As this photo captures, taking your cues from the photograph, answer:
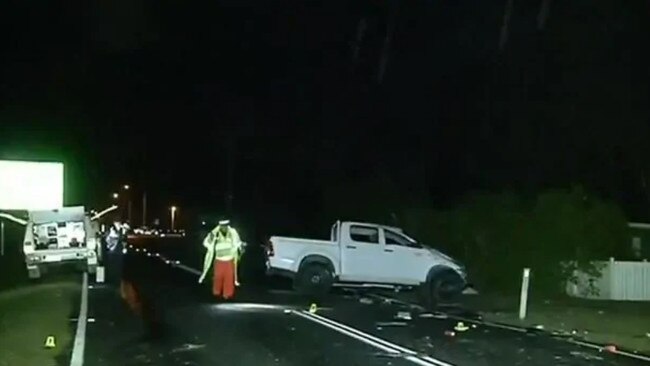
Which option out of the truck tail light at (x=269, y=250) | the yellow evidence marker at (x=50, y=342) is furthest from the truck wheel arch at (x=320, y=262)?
the yellow evidence marker at (x=50, y=342)

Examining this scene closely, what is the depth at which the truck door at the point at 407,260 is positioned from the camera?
1215 inches

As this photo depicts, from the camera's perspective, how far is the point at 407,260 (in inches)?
1219

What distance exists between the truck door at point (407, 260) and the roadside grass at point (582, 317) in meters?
1.42

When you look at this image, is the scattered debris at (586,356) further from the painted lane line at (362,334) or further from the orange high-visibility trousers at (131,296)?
the orange high-visibility trousers at (131,296)

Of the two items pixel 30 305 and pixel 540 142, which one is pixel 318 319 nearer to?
pixel 30 305

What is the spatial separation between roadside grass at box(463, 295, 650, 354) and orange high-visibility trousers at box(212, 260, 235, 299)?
5.49m

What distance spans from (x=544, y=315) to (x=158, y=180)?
11156 centimetres

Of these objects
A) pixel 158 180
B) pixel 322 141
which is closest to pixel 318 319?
pixel 322 141

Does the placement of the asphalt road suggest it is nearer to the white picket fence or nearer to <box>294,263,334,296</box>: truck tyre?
<box>294,263,334,296</box>: truck tyre

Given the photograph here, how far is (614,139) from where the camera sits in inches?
1752

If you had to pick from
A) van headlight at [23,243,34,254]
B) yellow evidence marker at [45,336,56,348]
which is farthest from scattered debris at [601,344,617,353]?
van headlight at [23,243,34,254]

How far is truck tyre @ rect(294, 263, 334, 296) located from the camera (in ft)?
102

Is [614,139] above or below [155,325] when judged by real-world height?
above

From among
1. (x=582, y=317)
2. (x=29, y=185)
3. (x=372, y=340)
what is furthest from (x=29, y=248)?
(x=29, y=185)
